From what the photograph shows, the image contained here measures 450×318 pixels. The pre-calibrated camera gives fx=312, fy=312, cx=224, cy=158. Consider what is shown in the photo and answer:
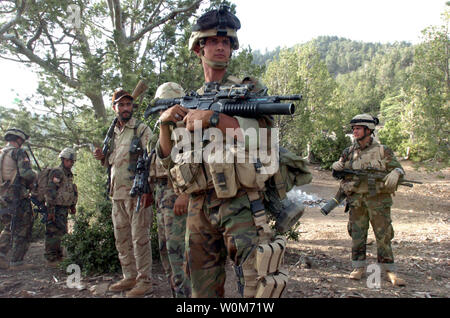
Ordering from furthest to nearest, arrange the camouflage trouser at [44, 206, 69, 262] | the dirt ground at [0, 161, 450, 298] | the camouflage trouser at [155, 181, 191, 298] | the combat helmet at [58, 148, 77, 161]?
the combat helmet at [58, 148, 77, 161] < the camouflage trouser at [44, 206, 69, 262] < the dirt ground at [0, 161, 450, 298] < the camouflage trouser at [155, 181, 191, 298]

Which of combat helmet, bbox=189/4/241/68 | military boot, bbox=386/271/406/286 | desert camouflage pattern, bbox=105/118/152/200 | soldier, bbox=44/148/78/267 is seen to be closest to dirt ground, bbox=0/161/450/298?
military boot, bbox=386/271/406/286

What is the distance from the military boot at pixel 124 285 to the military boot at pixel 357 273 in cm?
301

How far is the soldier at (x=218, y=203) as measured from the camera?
6.31ft

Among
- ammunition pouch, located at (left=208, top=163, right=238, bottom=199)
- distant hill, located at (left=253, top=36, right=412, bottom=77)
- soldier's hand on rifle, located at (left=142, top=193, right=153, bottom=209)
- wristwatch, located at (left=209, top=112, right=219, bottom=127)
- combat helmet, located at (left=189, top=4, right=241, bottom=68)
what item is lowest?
soldier's hand on rifle, located at (left=142, top=193, right=153, bottom=209)

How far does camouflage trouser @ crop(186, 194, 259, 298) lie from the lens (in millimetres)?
1963

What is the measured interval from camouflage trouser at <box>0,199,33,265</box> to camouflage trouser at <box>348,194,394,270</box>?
5.37 m

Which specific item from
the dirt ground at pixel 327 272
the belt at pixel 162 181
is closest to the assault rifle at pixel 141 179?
the belt at pixel 162 181

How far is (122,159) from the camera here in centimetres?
390

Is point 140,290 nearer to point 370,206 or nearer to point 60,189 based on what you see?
point 60,189

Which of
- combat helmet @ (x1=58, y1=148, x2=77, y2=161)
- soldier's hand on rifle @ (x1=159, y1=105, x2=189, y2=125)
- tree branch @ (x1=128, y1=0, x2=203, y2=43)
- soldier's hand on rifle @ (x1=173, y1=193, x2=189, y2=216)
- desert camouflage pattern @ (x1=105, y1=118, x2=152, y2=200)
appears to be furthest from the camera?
tree branch @ (x1=128, y1=0, x2=203, y2=43)

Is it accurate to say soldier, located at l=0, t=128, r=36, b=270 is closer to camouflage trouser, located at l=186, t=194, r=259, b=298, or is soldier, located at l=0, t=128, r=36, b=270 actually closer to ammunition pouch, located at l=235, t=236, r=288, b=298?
camouflage trouser, located at l=186, t=194, r=259, b=298
